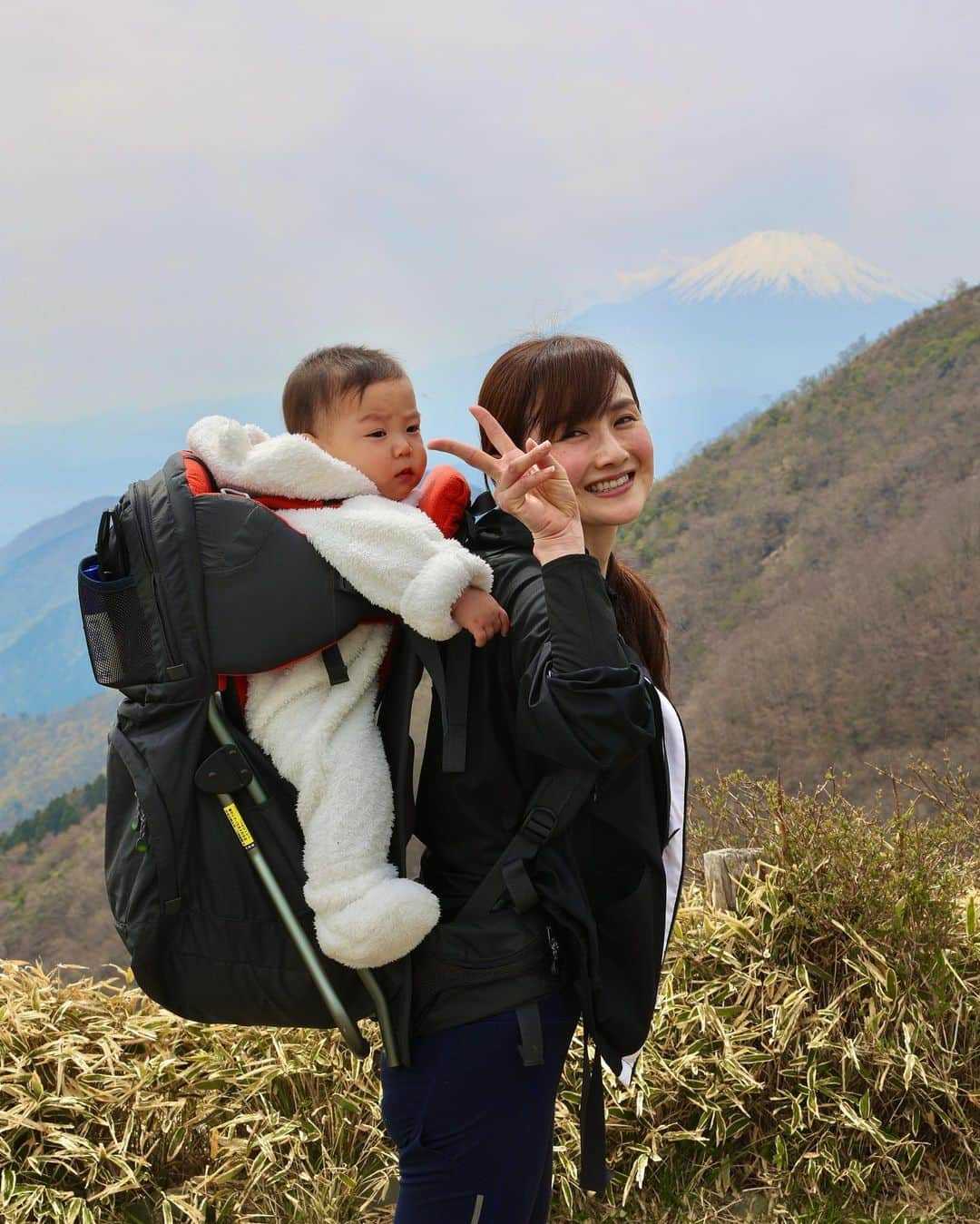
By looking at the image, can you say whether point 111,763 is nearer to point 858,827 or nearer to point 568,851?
point 568,851

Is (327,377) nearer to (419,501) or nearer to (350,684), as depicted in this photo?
(419,501)

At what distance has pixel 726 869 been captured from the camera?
3748mm

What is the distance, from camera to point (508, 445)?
162 cm

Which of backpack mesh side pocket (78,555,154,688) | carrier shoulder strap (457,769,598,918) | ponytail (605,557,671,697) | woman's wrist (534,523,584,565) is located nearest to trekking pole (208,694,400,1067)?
backpack mesh side pocket (78,555,154,688)

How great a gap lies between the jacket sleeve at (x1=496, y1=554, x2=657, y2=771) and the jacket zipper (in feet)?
1.52

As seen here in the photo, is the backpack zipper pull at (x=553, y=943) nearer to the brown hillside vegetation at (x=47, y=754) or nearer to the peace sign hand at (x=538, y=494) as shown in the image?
the peace sign hand at (x=538, y=494)

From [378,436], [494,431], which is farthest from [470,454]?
→ [378,436]

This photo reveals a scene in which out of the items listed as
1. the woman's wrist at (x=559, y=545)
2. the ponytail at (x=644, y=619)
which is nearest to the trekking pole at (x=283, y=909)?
the woman's wrist at (x=559, y=545)

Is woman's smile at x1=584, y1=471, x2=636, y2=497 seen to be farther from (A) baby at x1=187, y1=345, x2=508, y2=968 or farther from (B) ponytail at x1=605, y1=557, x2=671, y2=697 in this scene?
(A) baby at x1=187, y1=345, x2=508, y2=968

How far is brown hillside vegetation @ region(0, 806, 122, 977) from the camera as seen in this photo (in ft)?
72.9

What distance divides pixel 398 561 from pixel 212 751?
0.36 meters

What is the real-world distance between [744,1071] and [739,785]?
1069 millimetres

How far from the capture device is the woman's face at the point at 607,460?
1.82 m

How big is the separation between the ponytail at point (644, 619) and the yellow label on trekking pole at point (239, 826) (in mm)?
908
